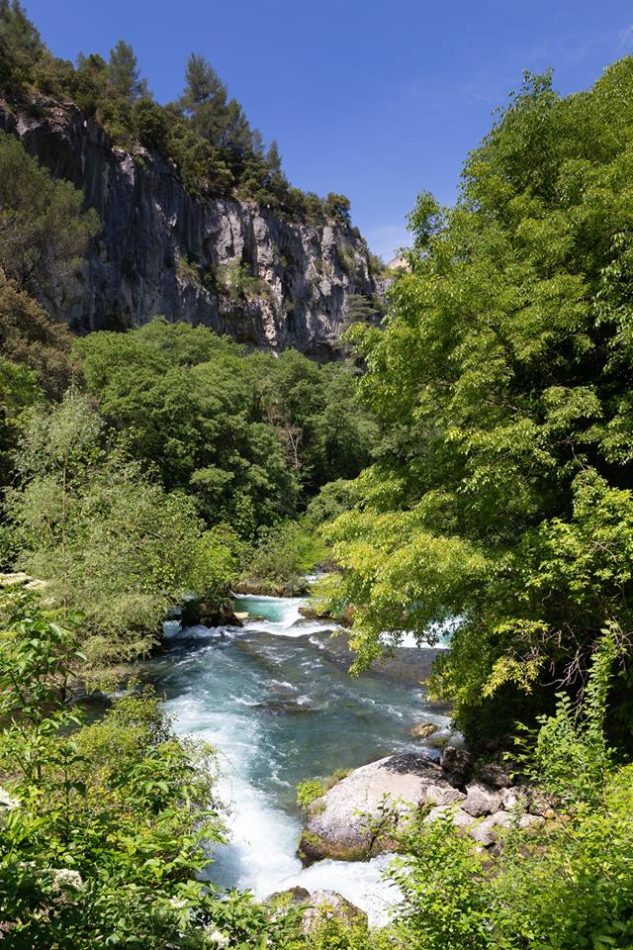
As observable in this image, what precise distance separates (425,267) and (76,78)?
171 ft

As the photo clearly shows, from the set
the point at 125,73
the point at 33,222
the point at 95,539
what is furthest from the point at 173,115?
the point at 95,539

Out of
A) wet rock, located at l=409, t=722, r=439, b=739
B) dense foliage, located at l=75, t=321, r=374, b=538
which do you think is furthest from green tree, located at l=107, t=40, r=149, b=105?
wet rock, located at l=409, t=722, r=439, b=739

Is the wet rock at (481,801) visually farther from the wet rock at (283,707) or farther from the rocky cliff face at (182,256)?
the rocky cliff face at (182,256)

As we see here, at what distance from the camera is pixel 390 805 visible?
28.1ft

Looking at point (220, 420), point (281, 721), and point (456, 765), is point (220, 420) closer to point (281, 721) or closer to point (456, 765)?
point (281, 721)

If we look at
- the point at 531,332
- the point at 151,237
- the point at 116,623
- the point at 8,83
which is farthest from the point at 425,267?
the point at 151,237

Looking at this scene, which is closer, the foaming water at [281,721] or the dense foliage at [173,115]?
the foaming water at [281,721]

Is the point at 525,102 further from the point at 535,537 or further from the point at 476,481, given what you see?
the point at 535,537

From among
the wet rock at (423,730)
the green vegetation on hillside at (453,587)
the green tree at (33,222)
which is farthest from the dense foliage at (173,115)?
the wet rock at (423,730)

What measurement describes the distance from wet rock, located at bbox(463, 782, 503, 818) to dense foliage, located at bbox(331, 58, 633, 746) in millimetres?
1337

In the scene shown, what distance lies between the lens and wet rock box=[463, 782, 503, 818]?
8.40 meters

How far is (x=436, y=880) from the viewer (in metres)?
4.09

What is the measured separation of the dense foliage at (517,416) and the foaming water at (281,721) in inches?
116

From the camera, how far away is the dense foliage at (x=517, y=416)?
26.2ft
